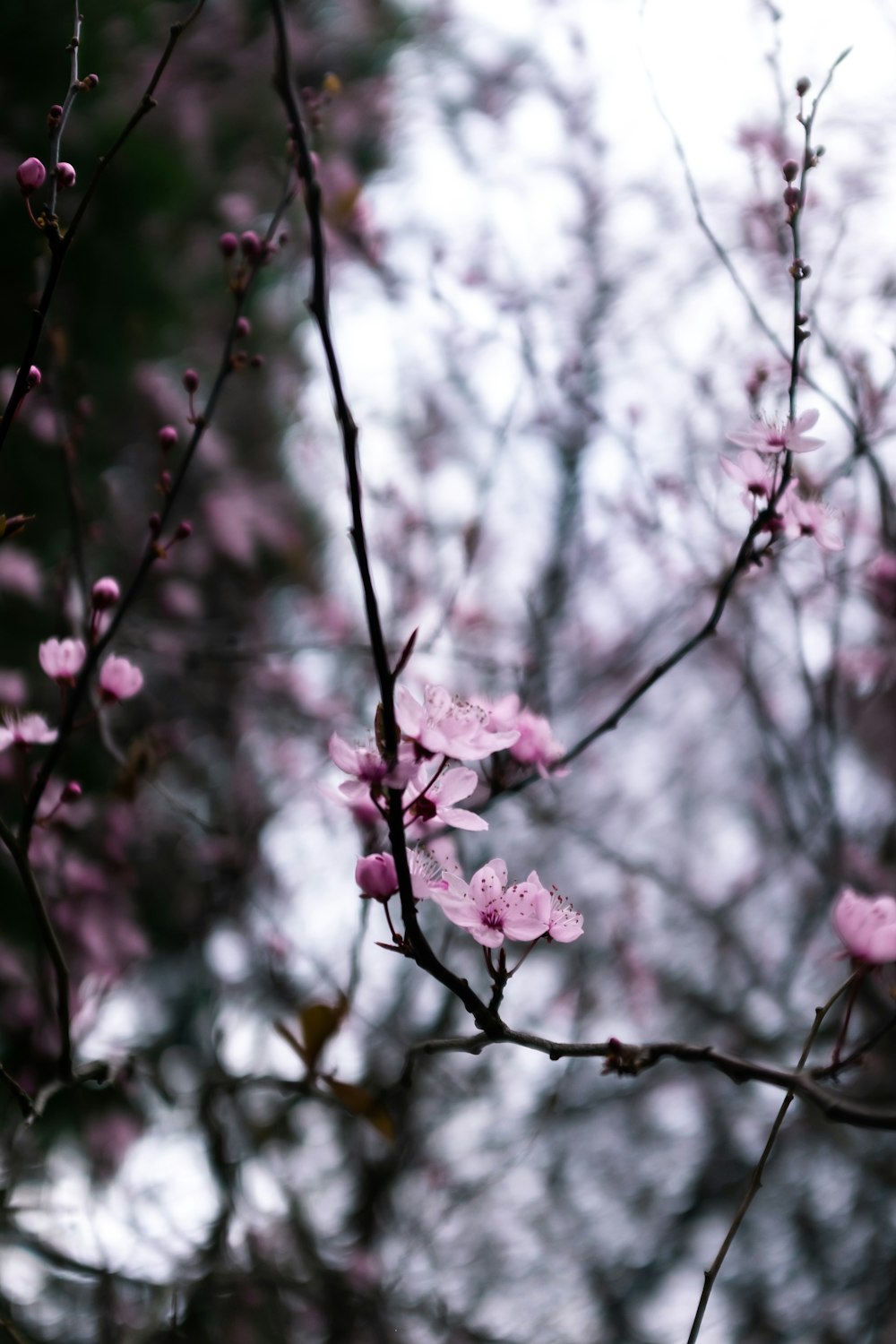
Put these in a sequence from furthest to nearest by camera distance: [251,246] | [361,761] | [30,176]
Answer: [251,246] < [30,176] < [361,761]

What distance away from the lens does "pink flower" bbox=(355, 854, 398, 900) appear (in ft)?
3.27

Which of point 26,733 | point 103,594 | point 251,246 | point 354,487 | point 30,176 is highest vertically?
point 251,246

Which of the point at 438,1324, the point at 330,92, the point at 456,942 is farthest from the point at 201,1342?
the point at 330,92

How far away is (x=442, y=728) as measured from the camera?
985mm

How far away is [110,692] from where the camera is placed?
151cm

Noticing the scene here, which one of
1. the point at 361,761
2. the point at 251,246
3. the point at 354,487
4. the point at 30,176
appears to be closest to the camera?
the point at 354,487

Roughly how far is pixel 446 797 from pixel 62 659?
25.6 inches

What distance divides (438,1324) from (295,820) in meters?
2.34

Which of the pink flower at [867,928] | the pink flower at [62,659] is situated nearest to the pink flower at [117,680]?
the pink flower at [62,659]

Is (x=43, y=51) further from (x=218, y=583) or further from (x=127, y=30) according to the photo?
(x=218, y=583)

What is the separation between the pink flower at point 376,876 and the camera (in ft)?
3.27

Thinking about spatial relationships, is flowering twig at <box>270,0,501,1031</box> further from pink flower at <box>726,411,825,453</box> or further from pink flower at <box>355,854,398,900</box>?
pink flower at <box>726,411,825,453</box>

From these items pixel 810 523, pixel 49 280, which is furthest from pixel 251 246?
pixel 810 523

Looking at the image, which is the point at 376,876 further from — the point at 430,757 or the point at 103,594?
the point at 103,594
